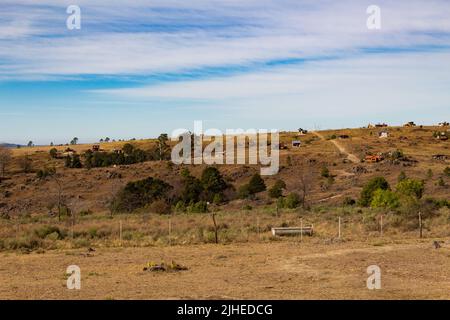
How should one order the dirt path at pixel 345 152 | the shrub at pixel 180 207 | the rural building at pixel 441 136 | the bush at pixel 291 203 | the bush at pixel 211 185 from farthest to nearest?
the rural building at pixel 441 136 < the dirt path at pixel 345 152 < the bush at pixel 211 185 < the bush at pixel 291 203 < the shrub at pixel 180 207

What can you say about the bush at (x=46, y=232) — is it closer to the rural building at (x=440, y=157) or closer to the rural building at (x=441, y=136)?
the rural building at (x=440, y=157)

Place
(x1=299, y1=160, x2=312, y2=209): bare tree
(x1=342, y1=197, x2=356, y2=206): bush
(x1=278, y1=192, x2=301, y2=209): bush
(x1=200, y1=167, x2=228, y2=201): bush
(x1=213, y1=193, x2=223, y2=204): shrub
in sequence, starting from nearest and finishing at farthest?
(x1=278, y1=192, x2=301, y2=209): bush → (x1=342, y1=197, x2=356, y2=206): bush → (x1=213, y1=193, x2=223, y2=204): shrub → (x1=200, y1=167, x2=228, y2=201): bush → (x1=299, y1=160, x2=312, y2=209): bare tree

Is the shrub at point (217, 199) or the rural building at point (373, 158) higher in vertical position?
the rural building at point (373, 158)

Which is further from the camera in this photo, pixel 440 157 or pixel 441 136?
pixel 441 136

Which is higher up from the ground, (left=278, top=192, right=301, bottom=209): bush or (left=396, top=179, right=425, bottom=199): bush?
(left=396, top=179, right=425, bottom=199): bush

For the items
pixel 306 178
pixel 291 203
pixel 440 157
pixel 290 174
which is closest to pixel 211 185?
pixel 291 203

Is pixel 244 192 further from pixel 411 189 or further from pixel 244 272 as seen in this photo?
pixel 244 272

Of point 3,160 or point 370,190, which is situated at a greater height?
point 3,160

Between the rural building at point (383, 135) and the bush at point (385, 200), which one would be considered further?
the rural building at point (383, 135)

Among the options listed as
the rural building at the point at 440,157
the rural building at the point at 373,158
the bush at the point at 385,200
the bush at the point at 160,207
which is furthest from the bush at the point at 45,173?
the rural building at the point at 440,157

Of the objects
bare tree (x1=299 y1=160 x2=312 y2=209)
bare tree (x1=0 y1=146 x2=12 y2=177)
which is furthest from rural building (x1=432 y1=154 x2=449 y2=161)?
bare tree (x1=0 y1=146 x2=12 y2=177)

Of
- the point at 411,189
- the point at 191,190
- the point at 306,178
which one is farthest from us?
the point at 306,178

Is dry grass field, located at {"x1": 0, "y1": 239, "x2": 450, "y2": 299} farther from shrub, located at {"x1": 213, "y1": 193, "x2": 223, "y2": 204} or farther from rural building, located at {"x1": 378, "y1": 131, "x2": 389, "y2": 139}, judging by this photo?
rural building, located at {"x1": 378, "y1": 131, "x2": 389, "y2": 139}

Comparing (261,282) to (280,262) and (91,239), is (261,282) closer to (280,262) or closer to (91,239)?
(280,262)
